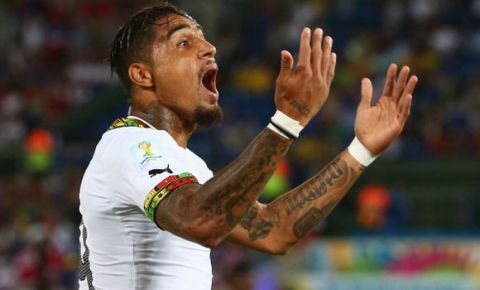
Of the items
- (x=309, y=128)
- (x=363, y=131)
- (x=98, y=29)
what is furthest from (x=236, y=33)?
(x=363, y=131)

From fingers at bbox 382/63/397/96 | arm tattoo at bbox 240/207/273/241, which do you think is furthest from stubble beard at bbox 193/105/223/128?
fingers at bbox 382/63/397/96

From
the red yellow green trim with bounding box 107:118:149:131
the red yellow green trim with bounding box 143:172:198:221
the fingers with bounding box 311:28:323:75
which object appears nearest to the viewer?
the red yellow green trim with bounding box 143:172:198:221

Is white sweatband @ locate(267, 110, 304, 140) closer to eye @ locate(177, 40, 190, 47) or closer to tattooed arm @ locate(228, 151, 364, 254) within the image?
eye @ locate(177, 40, 190, 47)

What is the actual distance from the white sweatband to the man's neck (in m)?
0.70

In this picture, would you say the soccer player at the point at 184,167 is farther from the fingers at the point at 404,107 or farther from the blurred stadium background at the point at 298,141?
the blurred stadium background at the point at 298,141

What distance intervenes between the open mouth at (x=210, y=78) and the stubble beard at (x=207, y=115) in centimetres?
7

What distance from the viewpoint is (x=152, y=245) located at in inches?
150

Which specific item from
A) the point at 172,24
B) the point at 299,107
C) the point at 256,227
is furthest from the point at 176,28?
the point at 256,227

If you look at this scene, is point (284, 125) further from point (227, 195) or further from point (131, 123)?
point (131, 123)

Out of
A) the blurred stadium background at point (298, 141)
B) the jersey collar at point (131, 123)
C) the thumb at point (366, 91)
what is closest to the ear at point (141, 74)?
the jersey collar at point (131, 123)

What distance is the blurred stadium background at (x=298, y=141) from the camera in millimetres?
11188

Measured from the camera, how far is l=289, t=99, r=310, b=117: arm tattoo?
358 centimetres

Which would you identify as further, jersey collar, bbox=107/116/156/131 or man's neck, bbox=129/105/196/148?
man's neck, bbox=129/105/196/148

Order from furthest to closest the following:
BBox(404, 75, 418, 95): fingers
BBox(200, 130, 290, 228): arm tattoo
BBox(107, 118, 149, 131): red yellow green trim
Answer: BBox(404, 75, 418, 95): fingers < BBox(107, 118, 149, 131): red yellow green trim < BBox(200, 130, 290, 228): arm tattoo
